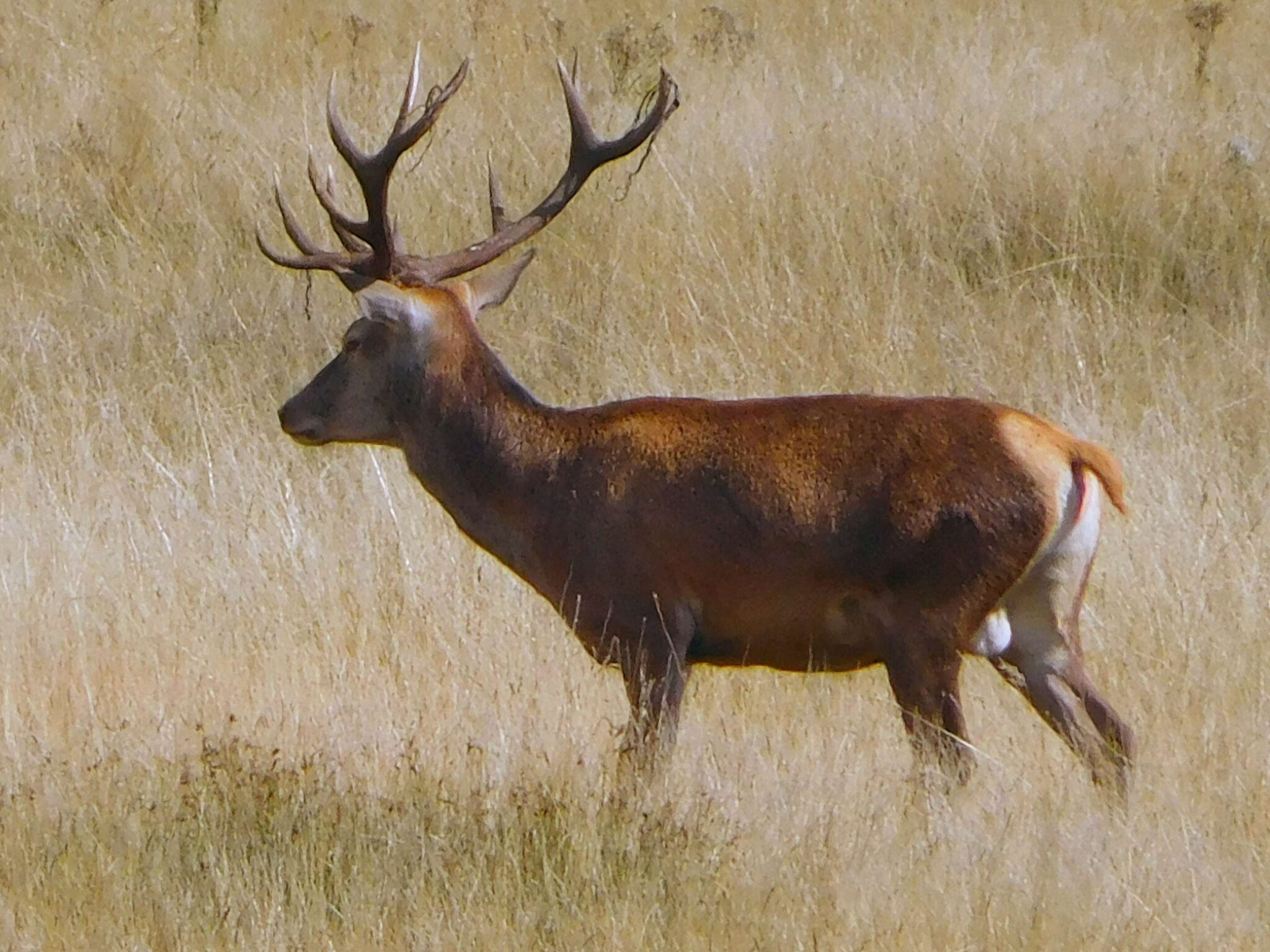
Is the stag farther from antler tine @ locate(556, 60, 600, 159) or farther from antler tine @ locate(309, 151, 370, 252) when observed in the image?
antler tine @ locate(556, 60, 600, 159)

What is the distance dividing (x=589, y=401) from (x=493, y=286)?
229 cm

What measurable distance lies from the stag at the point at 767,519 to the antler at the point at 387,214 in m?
0.04

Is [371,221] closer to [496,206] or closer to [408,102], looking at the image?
[408,102]

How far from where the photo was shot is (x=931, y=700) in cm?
520

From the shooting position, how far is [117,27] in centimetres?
1148

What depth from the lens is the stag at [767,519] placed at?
5160 mm

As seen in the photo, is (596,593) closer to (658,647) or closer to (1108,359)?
(658,647)

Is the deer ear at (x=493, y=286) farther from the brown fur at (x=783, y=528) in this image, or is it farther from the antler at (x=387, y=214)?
the brown fur at (x=783, y=528)

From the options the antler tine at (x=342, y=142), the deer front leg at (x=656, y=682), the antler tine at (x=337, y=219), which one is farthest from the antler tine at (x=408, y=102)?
the deer front leg at (x=656, y=682)

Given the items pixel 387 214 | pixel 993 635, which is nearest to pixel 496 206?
pixel 387 214

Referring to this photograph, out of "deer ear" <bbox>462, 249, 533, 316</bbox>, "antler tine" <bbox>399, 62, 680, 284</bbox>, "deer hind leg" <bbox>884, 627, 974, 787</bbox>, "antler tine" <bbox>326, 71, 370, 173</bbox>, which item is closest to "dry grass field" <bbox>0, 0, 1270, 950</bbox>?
"deer hind leg" <bbox>884, 627, 974, 787</bbox>

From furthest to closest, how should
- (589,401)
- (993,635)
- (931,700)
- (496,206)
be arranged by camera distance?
(589,401), (496,206), (993,635), (931,700)

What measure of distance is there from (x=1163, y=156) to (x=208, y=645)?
16.4ft

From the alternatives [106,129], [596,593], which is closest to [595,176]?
[106,129]
